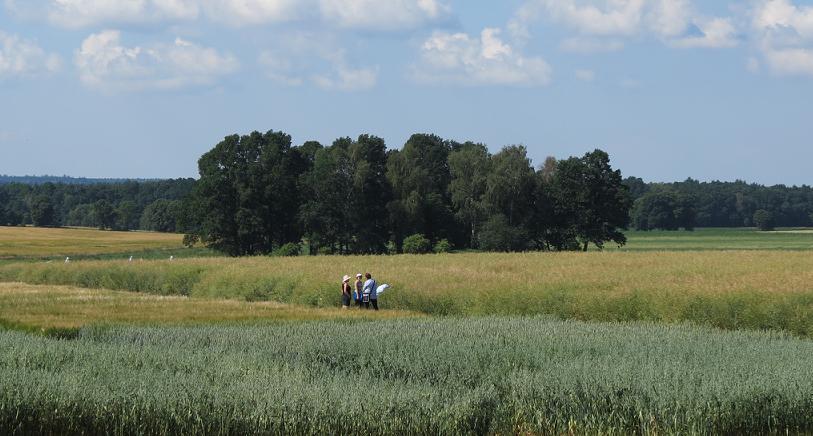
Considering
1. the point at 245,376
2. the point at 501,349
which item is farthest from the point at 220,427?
the point at 501,349

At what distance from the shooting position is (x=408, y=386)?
16.0 m

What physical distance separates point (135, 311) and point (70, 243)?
72.8 meters

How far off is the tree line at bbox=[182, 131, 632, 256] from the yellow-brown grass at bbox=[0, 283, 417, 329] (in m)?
42.0

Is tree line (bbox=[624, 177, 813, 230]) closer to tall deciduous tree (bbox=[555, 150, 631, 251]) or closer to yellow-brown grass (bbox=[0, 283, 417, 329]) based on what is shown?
tall deciduous tree (bbox=[555, 150, 631, 251])

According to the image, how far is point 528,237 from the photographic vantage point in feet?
278

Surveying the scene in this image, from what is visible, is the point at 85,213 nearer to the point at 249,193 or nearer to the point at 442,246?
the point at 249,193

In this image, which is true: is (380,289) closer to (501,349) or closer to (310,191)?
(501,349)

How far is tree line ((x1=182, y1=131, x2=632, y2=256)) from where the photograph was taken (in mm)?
83938

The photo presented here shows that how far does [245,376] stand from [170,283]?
34.9 m

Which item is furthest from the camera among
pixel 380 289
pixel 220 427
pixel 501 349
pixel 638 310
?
pixel 380 289

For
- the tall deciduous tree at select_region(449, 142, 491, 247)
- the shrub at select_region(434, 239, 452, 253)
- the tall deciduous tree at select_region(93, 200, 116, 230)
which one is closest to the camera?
the shrub at select_region(434, 239, 452, 253)

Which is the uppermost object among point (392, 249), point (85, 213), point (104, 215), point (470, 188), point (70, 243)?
point (470, 188)

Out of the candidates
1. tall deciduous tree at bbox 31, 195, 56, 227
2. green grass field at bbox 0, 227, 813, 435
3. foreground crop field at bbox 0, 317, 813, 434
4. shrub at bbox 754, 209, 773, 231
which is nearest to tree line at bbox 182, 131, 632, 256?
green grass field at bbox 0, 227, 813, 435

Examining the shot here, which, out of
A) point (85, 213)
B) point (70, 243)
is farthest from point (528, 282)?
point (85, 213)
